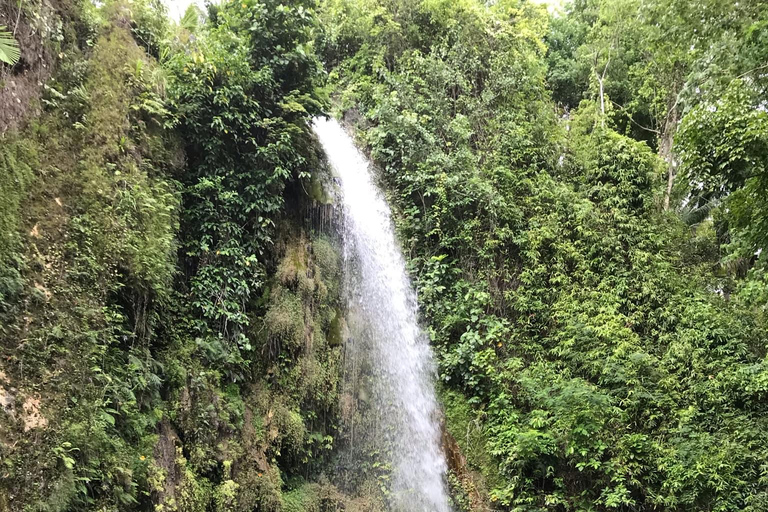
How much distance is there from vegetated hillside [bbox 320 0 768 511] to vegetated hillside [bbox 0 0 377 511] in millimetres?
2826

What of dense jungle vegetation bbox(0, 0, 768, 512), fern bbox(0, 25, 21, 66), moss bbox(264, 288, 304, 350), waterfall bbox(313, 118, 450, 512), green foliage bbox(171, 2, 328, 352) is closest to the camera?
fern bbox(0, 25, 21, 66)

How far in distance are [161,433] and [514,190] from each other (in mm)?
Answer: 8873

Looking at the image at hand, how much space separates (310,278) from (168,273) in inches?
101

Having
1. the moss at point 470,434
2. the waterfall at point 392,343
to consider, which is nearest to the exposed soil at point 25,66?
the waterfall at point 392,343

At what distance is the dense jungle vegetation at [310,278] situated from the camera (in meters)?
5.00

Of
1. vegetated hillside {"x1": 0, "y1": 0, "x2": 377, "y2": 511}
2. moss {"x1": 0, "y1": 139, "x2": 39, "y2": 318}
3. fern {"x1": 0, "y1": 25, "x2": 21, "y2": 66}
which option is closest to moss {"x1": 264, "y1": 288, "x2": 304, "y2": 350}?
vegetated hillside {"x1": 0, "y1": 0, "x2": 377, "y2": 511}

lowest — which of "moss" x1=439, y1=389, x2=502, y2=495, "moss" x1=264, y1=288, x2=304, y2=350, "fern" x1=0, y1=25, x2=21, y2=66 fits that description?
"moss" x1=439, y1=389, x2=502, y2=495

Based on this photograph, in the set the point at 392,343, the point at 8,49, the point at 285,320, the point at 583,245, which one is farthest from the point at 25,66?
the point at 583,245

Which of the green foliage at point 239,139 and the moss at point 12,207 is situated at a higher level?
the green foliage at point 239,139

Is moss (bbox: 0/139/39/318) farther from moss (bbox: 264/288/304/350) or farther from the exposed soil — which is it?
moss (bbox: 264/288/304/350)

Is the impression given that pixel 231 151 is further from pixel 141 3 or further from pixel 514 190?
pixel 514 190

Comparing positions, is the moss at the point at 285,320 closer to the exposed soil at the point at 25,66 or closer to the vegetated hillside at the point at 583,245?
the vegetated hillside at the point at 583,245

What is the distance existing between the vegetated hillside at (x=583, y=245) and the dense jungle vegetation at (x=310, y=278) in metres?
0.05

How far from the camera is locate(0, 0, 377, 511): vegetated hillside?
4.43m
